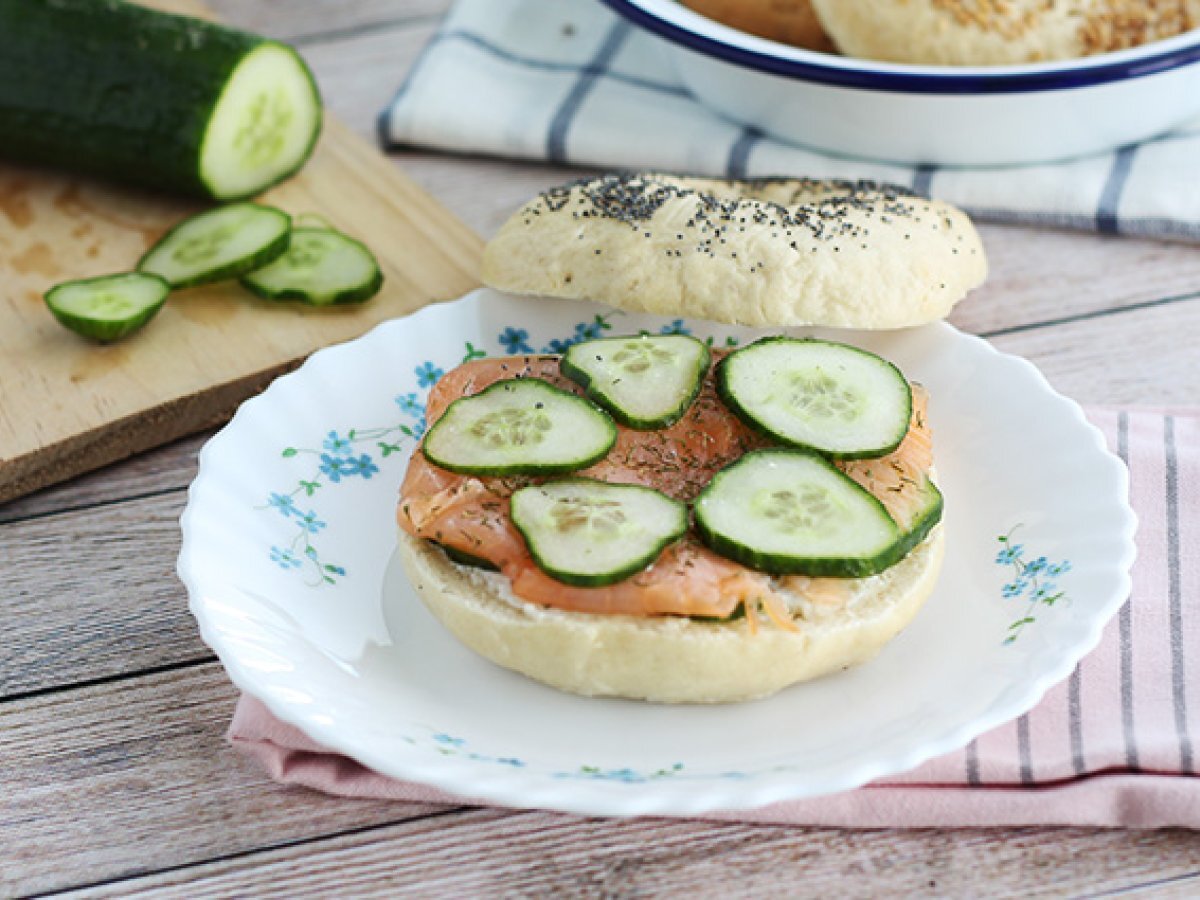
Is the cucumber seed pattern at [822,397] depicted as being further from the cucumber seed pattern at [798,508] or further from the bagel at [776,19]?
the bagel at [776,19]

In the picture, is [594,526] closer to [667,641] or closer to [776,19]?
[667,641]

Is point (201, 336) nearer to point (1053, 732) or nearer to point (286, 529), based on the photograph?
point (286, 529)

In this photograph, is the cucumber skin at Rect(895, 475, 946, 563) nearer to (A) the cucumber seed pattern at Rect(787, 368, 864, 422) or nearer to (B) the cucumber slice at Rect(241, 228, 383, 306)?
(A) the cucumber seed pattern at Rect(787, 368, 864, 422)

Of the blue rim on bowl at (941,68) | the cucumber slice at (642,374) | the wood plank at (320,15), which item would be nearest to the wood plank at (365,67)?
the wood plank at (320,15)

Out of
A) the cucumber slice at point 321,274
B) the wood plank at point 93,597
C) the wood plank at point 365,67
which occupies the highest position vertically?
the wood plank at point 365,67

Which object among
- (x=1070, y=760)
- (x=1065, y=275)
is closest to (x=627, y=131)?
(x=1065, y=275)
